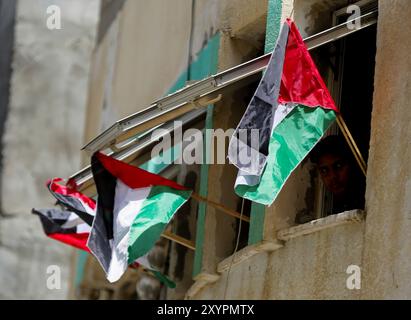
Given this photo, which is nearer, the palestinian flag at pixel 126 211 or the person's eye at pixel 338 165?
the person's eye at pixel 338 165

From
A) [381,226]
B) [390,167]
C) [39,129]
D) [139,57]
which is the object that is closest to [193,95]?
[390,167]

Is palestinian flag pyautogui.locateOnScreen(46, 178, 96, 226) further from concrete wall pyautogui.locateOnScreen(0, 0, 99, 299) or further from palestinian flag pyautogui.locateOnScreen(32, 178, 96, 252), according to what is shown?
concrete wall pyautogui.locateOnScreen(0, 0, 99, 299)

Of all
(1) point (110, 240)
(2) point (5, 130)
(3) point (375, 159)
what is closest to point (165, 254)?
(1) point (110, 240)

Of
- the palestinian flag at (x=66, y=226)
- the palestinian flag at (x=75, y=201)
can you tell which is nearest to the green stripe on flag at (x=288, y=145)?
the palestinian flag at (x=75, y=201)

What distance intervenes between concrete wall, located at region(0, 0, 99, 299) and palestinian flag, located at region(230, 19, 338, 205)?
31.7ft

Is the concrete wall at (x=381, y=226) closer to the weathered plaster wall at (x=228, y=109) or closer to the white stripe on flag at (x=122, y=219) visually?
the white stripe on flag at (x=122, y=219)

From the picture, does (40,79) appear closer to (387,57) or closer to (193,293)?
(193,293)

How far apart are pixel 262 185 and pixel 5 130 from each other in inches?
408

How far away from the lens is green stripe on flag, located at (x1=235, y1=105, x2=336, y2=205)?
29.3ft

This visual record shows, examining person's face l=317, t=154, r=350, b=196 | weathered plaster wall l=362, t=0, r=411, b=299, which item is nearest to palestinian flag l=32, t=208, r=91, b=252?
person's face l=317, t=154, r=350, b=196

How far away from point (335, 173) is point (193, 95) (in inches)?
48.3

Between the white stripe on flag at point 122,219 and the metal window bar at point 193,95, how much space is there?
448 millimetres

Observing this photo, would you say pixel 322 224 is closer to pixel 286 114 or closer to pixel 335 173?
pixel 335 173

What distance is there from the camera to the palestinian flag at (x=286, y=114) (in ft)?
29.4
